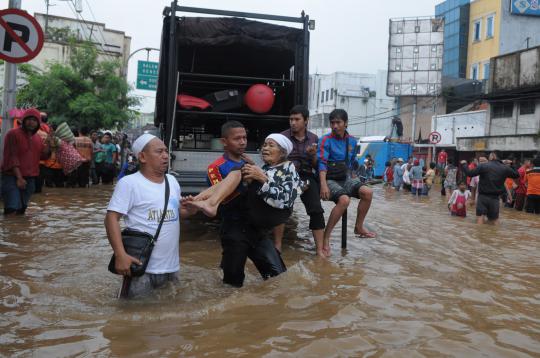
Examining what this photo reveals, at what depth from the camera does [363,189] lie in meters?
6.42

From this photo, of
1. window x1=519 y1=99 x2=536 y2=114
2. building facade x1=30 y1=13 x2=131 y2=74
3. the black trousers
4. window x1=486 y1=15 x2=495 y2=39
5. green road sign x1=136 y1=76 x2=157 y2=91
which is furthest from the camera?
building facade x1=30 y1=13 x2=131 y2=74

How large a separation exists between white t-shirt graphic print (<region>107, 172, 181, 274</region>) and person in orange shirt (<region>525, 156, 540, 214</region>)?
40.9 ft

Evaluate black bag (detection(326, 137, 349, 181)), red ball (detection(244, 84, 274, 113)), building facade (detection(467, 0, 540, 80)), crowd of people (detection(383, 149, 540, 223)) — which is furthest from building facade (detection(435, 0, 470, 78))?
black bag (detection(326, 137, 349, 181))

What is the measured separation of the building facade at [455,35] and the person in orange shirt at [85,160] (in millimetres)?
34441

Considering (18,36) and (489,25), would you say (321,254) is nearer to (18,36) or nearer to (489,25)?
(18,36)

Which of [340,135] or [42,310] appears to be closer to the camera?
[42,310]

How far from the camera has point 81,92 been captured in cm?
2419

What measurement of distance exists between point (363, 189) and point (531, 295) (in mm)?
2352

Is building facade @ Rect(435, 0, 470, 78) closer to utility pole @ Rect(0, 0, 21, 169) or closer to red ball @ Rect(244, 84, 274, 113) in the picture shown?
red ball @ Rect(244, 84, 274, 113)

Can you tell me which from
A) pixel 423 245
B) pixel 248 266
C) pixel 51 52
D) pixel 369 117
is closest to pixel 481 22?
pixel 369 117

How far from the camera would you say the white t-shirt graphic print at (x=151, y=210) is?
3443 mm

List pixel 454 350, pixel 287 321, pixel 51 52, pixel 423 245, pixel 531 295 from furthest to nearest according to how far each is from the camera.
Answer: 1. pixel 51 52
2. pixel 423 245
3. pixel 531 295
4. pixel 287 321
5. pixel 454 350

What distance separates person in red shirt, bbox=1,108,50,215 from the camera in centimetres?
748

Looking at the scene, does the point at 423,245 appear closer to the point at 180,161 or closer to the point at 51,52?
the point at 180,161
